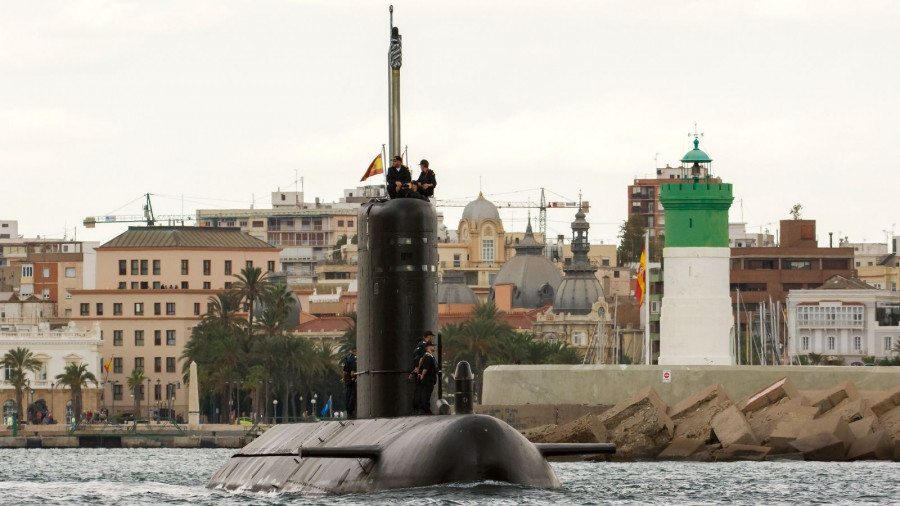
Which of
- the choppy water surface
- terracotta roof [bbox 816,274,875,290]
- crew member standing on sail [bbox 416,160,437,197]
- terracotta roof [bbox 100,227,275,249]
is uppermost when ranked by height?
terracotta roof [bbox 100,227,275,249]

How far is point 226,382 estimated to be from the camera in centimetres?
14500

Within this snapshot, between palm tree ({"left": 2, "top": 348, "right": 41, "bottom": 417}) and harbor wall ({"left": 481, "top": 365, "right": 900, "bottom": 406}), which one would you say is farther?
palm tree ({"left": 2, "top": 348, "right": 41, "bottom": 417})

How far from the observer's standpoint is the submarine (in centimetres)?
3284

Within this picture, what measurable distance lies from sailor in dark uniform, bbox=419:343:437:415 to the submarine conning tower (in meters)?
0.73

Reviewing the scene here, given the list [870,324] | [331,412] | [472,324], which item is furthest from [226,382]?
[870,324]

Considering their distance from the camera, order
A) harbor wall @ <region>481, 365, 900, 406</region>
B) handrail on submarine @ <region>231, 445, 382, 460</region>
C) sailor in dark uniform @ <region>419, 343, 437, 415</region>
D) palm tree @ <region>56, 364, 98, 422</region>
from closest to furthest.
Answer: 1. handrail on submarine @ <region>231, 445, 382, 460</region>
2. sailor in dark uniform @ <region>419, 343, 437, 415</region>
3. harbor wall @ <region>481, 365, 900, 406</region>
4. palm tree @ <region>56, 364, 98, 422</region>

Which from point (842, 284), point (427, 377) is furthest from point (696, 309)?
point (842, 284)

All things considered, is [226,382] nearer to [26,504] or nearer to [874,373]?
[874,373]

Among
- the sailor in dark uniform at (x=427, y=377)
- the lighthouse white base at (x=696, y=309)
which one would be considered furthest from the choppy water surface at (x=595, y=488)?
the lighthouse white base at (x=696, y=309)

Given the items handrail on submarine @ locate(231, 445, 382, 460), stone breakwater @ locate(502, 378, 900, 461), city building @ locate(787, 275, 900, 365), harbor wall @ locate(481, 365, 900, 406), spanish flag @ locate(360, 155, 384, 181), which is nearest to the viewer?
handrail on submarine @ locate(231, 445, 382, 460)

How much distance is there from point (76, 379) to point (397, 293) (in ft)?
418

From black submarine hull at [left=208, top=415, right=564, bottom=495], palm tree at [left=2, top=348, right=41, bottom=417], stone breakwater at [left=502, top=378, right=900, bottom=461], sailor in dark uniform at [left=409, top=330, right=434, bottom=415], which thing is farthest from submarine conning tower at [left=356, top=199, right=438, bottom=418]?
palm tree at [left=2, top=348, right=41, bottom=417]

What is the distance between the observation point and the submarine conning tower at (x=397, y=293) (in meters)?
36.4

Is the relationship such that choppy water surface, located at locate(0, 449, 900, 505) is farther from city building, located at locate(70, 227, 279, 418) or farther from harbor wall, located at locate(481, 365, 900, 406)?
city building, located at locate(70, 227, 279, 418)
